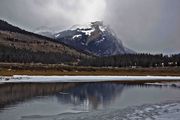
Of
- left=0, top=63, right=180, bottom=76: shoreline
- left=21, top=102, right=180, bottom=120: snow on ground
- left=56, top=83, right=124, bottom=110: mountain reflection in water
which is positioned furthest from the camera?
left=0, top=63, right=180, bottom=76: shoreline

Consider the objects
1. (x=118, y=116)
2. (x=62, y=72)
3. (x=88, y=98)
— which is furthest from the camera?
(x=62, y=72)

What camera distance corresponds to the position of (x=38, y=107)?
3120 centimetres

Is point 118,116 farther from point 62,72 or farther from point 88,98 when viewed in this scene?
point 62,72

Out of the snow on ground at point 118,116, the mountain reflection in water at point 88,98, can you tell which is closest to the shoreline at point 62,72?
the mountain reflection in water at point 88,98

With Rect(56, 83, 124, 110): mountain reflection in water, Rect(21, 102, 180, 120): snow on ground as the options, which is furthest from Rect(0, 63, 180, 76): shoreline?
Rect(21, 102, 180, 120): snow on ground

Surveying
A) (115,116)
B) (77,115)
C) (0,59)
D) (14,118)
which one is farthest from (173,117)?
(0,59)

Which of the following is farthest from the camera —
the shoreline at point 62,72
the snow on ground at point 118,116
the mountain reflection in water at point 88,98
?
the shoreline at point 62,72

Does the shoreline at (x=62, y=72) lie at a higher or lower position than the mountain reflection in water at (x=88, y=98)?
higher

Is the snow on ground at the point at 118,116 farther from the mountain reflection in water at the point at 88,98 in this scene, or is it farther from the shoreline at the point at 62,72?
the shoreline at the point at 62,72

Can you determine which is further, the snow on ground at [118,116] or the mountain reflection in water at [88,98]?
the mountain reflection in water at [88,98]

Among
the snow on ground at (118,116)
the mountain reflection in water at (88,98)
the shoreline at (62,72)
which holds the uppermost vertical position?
the shoreline at (62,72)

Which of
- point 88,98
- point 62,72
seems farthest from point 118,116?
point 62,72

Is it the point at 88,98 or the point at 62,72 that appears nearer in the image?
the point at 88,98

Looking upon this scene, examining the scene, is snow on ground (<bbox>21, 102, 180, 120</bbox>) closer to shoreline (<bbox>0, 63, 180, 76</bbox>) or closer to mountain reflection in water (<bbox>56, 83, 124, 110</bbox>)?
mountain reflection in water (<bbox>56, 83, 124, 110</bbox>)
